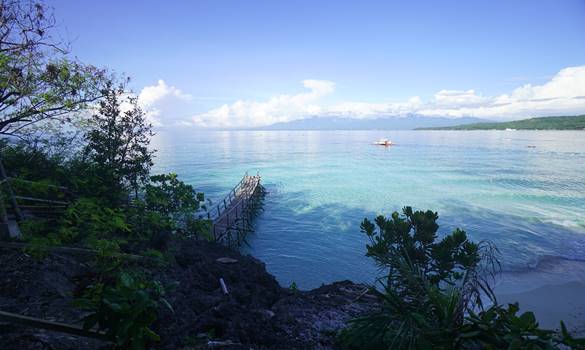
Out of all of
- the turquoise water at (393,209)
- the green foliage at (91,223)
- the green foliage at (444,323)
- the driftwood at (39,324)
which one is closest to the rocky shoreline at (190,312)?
the driftwood at (39,324)

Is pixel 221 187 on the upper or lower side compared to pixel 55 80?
lower

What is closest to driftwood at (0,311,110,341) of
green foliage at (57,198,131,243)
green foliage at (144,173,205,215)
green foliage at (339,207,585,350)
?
green foliage at (57,198,131,243)

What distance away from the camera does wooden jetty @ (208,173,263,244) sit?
2019 centimetres

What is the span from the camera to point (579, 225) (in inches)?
903

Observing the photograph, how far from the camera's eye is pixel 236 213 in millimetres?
23109

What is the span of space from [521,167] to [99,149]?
210 ft

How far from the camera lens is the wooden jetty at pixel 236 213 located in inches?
795

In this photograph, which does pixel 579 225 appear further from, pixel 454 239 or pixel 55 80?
pixel 55 80

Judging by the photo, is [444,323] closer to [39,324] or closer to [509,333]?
[509,333]

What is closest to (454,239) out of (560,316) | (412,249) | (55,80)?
(412,249)

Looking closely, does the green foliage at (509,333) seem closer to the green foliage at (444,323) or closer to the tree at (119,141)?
the green foliage at (444,323)

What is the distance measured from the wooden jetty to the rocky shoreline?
8986mm

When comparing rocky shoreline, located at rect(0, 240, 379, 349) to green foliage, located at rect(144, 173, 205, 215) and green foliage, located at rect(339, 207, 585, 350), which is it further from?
green foliage, located at rect(144, 173, 205, 215)

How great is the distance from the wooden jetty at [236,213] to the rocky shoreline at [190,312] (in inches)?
354
